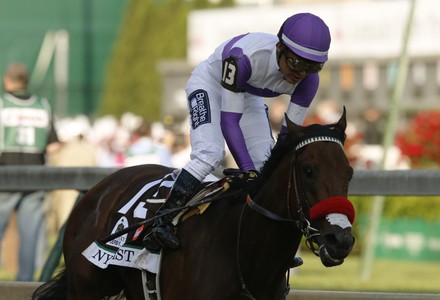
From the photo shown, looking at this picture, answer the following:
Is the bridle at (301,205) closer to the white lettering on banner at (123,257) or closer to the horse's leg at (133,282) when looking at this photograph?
the white lettering on banner at (123,257)

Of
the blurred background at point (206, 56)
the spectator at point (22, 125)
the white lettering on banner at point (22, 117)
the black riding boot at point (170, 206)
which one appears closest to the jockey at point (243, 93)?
the black riding boot at point (170, 206)

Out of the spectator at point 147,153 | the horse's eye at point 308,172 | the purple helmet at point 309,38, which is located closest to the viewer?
the horse's eye at point 308,172

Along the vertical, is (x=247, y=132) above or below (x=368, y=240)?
above

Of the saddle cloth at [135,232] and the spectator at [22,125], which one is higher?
the saddle cloth at [135,232]

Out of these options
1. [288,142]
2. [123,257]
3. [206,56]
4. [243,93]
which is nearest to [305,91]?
[243,93]

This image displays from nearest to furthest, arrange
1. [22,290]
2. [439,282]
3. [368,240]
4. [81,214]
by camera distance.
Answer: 1. [81,214]
2. [22,290]
3. [439,282]
4. [368,240]

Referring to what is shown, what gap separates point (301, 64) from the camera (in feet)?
19.4

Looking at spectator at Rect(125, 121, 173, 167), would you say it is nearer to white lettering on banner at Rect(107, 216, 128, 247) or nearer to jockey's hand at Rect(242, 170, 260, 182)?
white lettering on banner at Rect(107, 216, 128, 247)

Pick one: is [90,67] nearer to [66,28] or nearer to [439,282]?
[66,28]

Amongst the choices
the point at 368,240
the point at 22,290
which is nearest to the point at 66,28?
the point at 368,240

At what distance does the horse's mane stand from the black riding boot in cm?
45

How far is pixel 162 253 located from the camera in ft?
20.2

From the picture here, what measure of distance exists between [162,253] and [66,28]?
115ft

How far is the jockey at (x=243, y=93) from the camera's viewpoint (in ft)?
19.3
